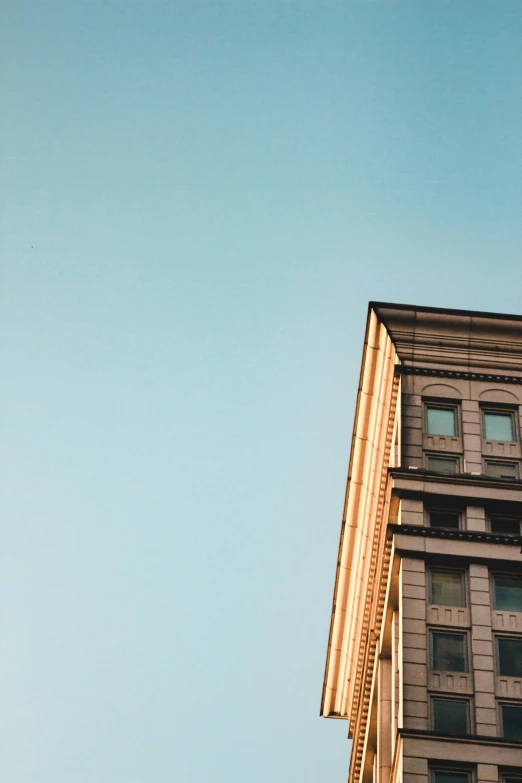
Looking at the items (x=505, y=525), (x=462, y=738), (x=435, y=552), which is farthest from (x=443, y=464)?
(x=462, y=738)

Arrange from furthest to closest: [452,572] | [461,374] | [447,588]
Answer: [461,374]
[452,572]
[447,588]

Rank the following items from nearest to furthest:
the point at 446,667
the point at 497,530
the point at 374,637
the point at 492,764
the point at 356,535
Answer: the point at 492,764 < the point at 446,667 < the point at 497,530 < the point at 374,637 < the point at 356,535

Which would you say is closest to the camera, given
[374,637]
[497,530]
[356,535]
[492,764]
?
[492,764]

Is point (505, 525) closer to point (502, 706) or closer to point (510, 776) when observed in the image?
point (502, 706)

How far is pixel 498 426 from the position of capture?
57.7 meters

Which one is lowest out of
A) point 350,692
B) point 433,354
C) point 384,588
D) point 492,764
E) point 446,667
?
point 492,764

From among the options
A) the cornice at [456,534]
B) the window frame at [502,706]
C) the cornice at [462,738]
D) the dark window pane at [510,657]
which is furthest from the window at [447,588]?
the cornice at [462,738]

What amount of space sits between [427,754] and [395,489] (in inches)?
433

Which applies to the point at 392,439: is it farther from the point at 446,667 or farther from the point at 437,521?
the point at 446,667

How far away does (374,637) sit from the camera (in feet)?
190

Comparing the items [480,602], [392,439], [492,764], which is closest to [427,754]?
[492,764]

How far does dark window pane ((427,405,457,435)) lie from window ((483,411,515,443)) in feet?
4.01

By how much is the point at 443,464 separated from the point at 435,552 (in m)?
4.72

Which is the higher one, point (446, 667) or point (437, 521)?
point (437, 521)
